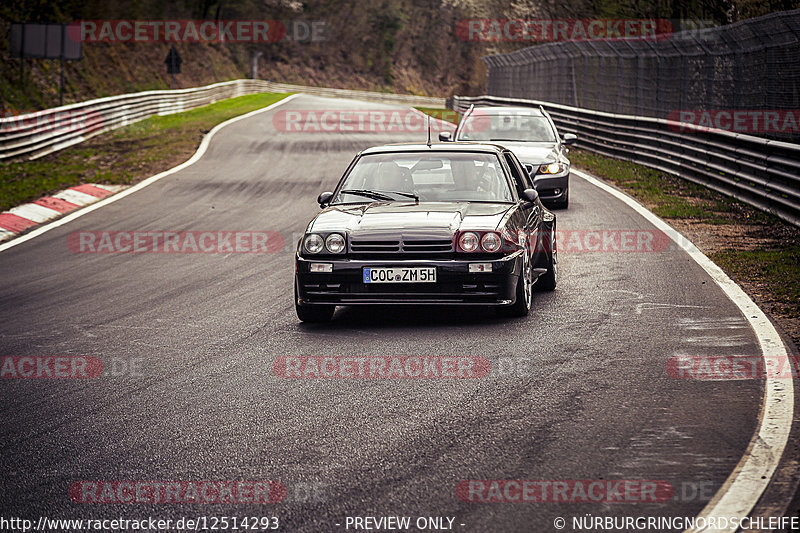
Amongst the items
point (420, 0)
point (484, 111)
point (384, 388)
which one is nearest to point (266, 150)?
point (484, 111)

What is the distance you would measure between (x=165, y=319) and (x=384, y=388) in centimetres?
309

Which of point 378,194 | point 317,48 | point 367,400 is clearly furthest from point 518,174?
point 317,48

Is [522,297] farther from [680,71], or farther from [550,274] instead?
[680,71]

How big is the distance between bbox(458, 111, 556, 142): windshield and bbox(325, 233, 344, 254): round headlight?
886cm

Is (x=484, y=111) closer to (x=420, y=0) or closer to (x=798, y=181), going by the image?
(x=798, y=181)

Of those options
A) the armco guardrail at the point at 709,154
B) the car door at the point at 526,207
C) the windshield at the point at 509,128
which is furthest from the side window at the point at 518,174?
the windshield at the point at 509,128

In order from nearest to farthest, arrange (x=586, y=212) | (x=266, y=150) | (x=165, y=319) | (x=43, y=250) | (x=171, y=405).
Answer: (x=171, y=405) → (x=165, y=319) → (x=43, y=250) → (x=586, y=212) → (x=266, y=150)

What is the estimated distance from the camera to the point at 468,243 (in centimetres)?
795

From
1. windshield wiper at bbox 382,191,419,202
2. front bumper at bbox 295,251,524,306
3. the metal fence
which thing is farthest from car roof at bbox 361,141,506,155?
the metal fence

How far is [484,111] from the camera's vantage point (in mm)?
17469

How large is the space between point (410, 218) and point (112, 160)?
1721cm

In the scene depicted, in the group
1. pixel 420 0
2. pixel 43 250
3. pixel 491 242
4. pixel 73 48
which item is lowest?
pixel 43 250

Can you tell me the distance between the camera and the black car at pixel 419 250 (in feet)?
26.0

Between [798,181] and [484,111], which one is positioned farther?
Result: [484,111]
